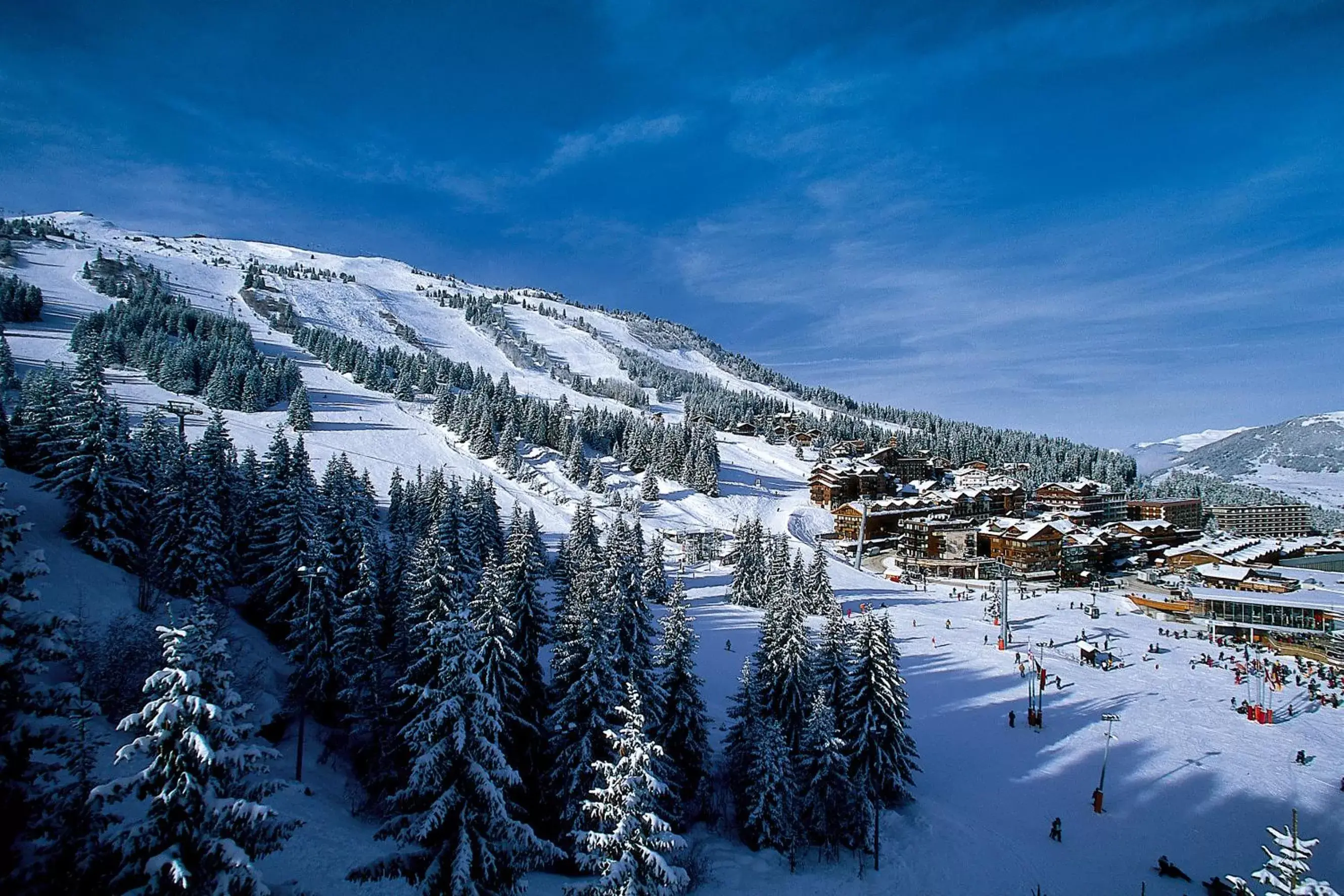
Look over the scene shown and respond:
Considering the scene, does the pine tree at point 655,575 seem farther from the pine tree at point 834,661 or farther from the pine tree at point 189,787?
the pine tree at point 189,787

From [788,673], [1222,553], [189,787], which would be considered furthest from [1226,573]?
[189,787]

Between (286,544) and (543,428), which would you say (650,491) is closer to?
(543,428)

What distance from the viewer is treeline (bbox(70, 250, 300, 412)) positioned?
Result: 4154 inches

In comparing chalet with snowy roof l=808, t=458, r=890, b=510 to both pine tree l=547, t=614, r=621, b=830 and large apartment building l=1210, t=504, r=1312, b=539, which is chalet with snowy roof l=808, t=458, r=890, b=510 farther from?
pine tree l=547, t=614, r=621, b=830

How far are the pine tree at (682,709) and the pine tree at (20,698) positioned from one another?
1890cm

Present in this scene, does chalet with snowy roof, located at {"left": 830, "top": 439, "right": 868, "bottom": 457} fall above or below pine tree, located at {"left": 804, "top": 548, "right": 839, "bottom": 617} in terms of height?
above

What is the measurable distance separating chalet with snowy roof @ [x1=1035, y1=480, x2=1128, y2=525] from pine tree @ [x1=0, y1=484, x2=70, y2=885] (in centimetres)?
12284

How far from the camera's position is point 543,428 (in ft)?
380

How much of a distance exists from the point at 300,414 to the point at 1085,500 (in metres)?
133

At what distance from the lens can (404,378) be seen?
456 ft

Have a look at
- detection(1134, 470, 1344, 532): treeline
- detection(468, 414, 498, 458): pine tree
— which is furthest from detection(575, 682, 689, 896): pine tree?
detection(1134, 470, 1344, 532): treeline

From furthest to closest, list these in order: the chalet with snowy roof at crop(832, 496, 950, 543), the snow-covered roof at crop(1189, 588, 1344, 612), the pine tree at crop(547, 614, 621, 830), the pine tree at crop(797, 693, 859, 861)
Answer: the chalet with snowy roof at crop(832, 496, 950, 543) → the snow-covered roof at crop(1189, 588, 1344, 612) → the pine tree at crop(797, 693, 859, 861) → the pine tree at crop(547, 614, 621, 830)

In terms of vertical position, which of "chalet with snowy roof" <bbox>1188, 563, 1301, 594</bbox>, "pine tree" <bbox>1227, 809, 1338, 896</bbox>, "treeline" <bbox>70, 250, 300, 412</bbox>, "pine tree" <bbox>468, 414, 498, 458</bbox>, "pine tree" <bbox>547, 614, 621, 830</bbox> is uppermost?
"treeline" <bbox>70, 250, 300, 412</bbox>

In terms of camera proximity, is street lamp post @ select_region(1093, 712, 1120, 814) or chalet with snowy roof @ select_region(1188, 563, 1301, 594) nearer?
street lamp post @ select_region(1093, 712, 1120, 814)
